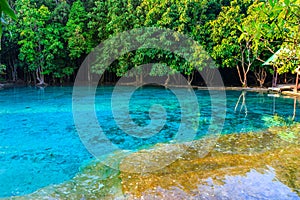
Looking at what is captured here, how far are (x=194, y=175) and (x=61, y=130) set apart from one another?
202 inches

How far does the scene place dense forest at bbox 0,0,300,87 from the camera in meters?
17.5

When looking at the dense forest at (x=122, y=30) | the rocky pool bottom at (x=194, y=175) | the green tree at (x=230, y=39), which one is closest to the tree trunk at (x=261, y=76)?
the dense forest at (x=122, y=30)

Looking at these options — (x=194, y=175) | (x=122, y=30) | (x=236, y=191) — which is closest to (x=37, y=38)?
(x=122, y=30)

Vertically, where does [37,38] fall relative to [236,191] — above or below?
above

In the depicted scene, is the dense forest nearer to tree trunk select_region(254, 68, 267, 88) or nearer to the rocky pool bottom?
tree trunk select_region(254, 68, 267, 88)

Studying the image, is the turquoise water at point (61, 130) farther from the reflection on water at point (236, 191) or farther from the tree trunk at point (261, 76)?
the tree trunk at point (261, 76)

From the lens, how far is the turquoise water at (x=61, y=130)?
180 inches

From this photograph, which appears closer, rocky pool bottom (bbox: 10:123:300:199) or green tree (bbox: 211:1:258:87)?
rocky pool bottom (bbox: 10:123:300:199)

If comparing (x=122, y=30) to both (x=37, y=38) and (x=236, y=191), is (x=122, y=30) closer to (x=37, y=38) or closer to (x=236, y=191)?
(x=37, y=38)

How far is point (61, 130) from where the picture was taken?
7789 millimetres

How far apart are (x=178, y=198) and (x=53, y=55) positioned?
19980 millimetres

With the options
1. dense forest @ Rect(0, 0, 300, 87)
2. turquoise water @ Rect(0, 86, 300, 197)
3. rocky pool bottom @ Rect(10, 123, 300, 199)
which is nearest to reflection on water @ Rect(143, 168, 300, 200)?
rocky pool bottom @ Rect(10, 123, 300, 199)

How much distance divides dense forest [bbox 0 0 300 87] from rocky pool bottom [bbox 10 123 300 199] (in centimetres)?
1297

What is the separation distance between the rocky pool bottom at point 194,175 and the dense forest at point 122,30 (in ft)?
42.6
